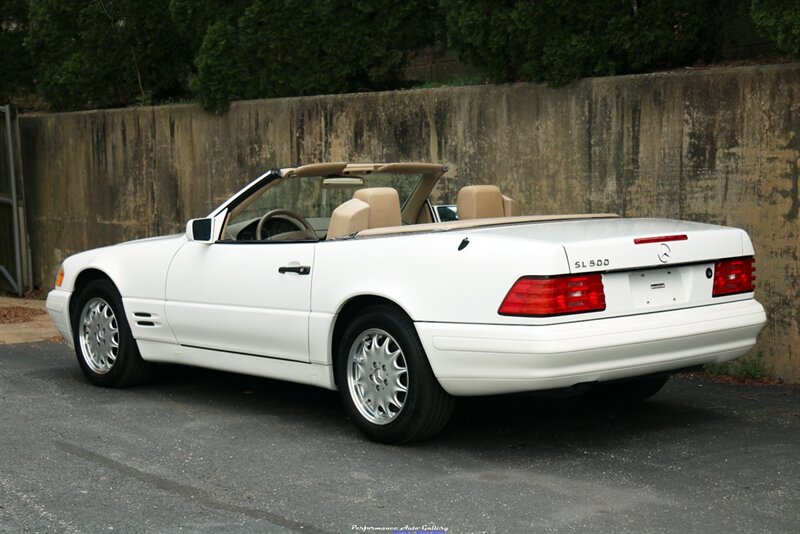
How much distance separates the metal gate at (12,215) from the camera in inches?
594

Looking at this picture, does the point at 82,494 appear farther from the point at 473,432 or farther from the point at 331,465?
the point at 473,432

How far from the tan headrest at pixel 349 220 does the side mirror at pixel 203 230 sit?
3.29 feet

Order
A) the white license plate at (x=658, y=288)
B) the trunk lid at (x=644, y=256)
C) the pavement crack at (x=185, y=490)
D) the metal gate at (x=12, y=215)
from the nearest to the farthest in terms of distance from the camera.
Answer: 1. the pavement crack at (x=185, y=490)
2. the trunk lid at (x=644, y=256)
3. the white license plate at (x=658, y=288)
4. the metal gate at (x=12, y=215)

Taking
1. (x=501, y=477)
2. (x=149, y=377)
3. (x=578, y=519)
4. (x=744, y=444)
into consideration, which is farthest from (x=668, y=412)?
(x=149, y=377)

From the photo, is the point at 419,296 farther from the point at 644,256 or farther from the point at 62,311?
the point at 62,311

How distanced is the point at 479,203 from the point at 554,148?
227cm

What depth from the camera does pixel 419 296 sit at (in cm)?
602

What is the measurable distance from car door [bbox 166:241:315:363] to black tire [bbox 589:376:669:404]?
193cm

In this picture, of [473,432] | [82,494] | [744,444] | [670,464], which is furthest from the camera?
[473,432]

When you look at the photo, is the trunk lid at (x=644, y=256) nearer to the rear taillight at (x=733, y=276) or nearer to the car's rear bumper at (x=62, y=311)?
the rear taillight at (x=733, y=276)

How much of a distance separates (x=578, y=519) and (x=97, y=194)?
10.5 metres

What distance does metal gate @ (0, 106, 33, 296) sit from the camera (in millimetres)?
15078

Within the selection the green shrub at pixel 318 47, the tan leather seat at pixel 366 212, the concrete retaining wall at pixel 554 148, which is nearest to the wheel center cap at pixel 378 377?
the tan leather seat at pixel 366 212

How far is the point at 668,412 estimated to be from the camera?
7094 millimetres
